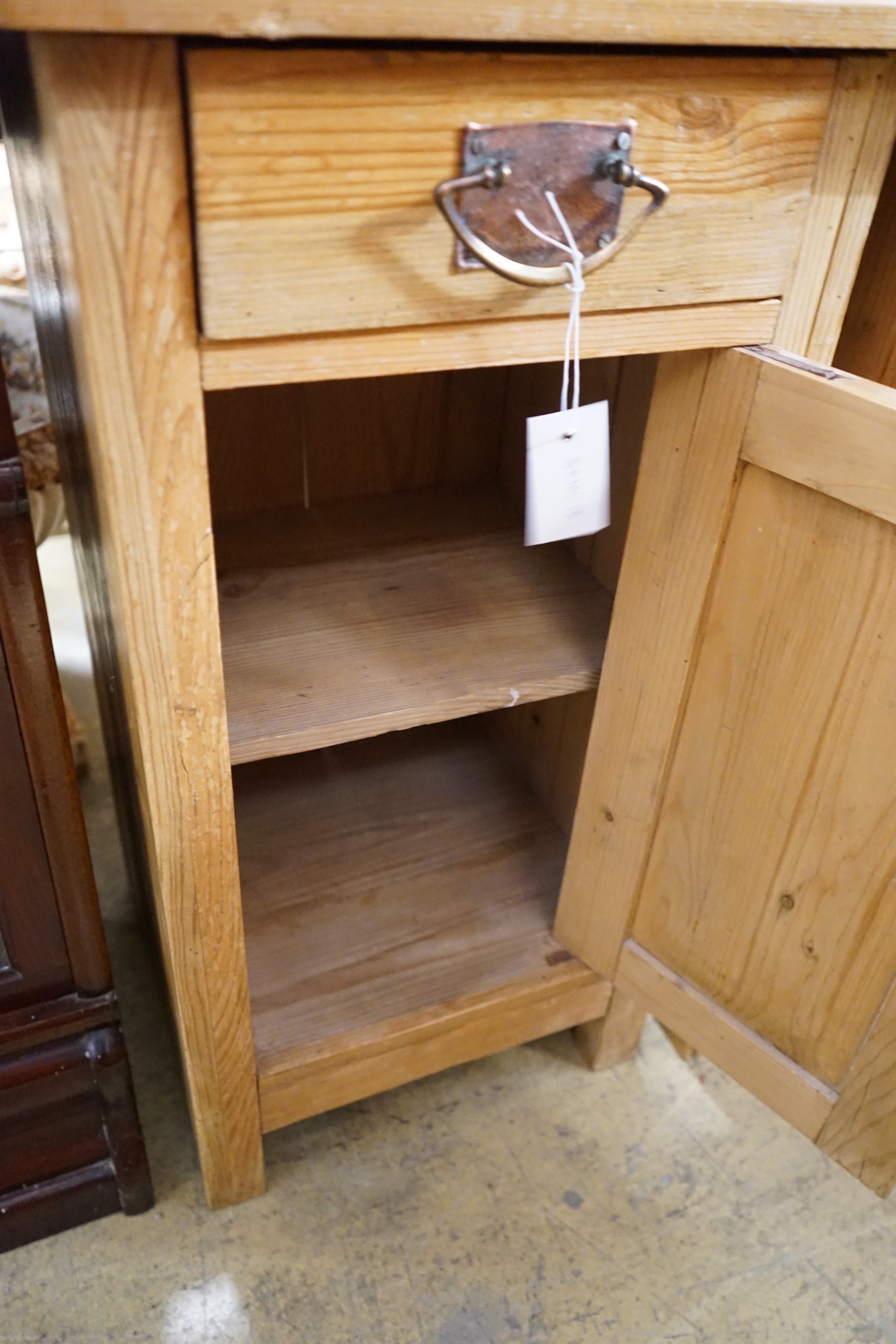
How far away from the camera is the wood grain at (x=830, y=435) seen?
0.52 m

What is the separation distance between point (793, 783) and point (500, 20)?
46cm

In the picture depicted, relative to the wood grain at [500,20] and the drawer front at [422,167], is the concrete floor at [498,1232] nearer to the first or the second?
the drawer front at [422,167]

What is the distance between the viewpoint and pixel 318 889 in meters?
0.98

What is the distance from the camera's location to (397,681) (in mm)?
748

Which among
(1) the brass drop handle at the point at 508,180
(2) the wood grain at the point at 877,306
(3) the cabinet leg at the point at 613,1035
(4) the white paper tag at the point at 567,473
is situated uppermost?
(1) the brass drop handle at the point at 508,180

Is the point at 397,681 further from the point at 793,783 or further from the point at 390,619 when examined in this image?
the point at 793,783

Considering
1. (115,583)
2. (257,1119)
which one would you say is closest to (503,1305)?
(257,1119)

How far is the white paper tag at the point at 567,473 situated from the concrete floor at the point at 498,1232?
643 millimetres

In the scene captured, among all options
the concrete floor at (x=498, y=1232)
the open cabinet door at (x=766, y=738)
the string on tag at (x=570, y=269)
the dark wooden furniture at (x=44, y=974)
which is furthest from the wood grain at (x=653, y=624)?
the dark wooden furniture at (x=44, y=974)

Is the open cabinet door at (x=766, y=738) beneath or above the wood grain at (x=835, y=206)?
beneath

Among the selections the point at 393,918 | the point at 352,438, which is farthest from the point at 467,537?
the point at 393,918

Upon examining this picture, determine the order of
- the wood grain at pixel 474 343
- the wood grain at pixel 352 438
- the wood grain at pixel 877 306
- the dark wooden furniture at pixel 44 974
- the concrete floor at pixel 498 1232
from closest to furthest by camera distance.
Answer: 1. the wood grain at pixel 474 343
2. the dark wooden furniture at pixel 44 974
3. the wood grain at pixel 877 306
4. the concrete floor at pixel 498 1232
5. the wood grain at pixel 352 438

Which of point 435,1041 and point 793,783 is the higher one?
point 793,783

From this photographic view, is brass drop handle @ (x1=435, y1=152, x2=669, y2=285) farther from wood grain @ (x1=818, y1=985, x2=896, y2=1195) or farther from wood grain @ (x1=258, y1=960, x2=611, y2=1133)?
wood grain @ (x1=258, y1=960, x2=611, y2=1133)
